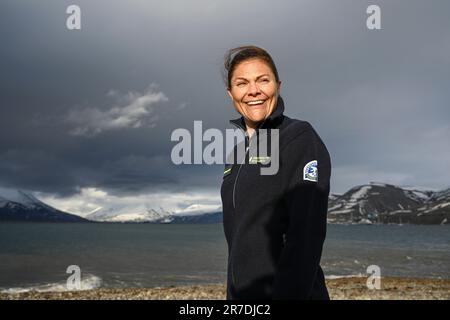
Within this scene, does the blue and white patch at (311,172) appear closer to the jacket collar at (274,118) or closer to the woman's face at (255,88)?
the jacket collar at (274,118)

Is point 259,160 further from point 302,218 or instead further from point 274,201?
point 302,218

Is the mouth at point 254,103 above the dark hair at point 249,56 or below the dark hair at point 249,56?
below

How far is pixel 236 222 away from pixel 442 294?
2574 cm

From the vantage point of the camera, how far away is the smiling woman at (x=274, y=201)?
200 centimetres

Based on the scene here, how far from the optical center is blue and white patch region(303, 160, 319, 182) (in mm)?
2080

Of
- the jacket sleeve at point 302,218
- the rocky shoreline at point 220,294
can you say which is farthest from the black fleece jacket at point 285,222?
the rocky shoreline at point 220,294

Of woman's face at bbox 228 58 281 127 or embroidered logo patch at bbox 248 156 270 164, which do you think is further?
woman's face at bbox 228 58 281 127

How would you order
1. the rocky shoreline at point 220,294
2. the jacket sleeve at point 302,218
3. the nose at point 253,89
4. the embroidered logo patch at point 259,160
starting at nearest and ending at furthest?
the jacket sleeve at point 302,218 → the embroidered logo patch at point 259,160 → the nose at point 253,89 → the rocky shoreline at point 220,294

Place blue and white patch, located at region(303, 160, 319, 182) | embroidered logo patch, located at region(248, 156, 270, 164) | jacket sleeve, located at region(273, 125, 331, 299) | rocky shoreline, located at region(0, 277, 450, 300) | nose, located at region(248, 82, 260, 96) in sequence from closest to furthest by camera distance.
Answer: jacket sleeve, located at region(273, 125, 331, 299) → blue and white patch, located at region(303, 160, 319, 182) → embroidered logo patch, located at region(248, 156, 270, 164) → nose, located at region(248, 82, 260, 96) → rocky shoreline, located at region(0, 277, 450, 300)

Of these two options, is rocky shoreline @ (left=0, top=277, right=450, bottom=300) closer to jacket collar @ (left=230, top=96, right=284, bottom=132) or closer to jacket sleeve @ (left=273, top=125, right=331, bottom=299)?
jacket collar @ (left=230, top=96, right=284, bottom=132)

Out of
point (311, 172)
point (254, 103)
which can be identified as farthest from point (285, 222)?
point (254, 103)

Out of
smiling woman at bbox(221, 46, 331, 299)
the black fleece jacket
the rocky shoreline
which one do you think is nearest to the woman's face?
smiling woman at bbox(221, 46, 331, 299)
